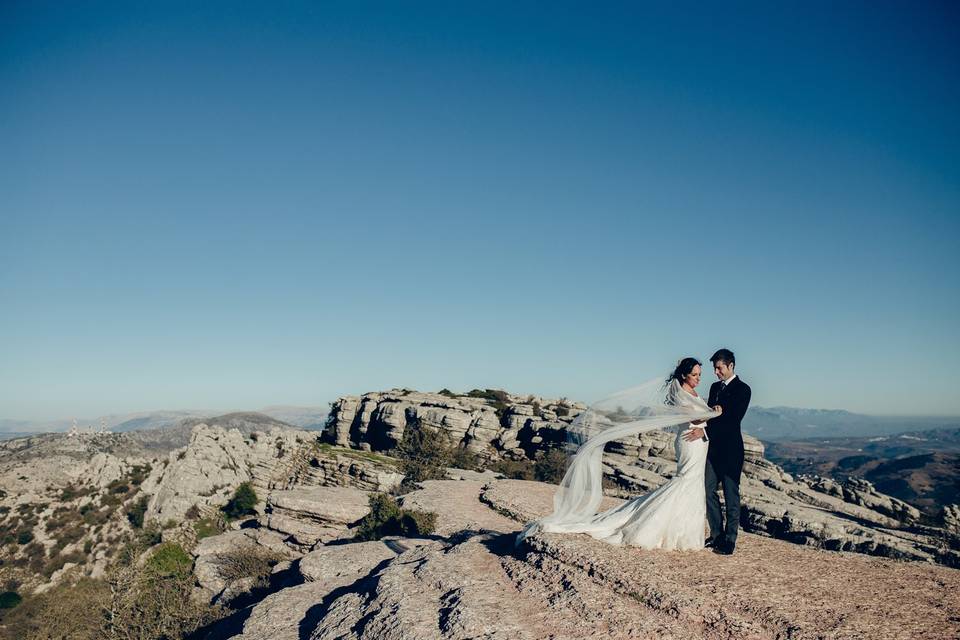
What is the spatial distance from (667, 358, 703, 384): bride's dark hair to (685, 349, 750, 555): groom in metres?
0.33

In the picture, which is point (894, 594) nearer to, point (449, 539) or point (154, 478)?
point (449, 539)

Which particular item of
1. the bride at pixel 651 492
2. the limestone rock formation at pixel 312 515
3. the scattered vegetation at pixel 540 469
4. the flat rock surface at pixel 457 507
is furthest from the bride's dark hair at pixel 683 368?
the scattered vegetation at pixel 540 469

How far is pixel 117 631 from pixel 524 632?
1567 centimetres

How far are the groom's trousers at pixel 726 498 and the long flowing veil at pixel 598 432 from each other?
1.19m

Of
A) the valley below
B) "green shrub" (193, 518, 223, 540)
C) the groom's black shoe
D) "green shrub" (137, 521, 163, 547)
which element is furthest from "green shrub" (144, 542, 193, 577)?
the groom's black shoe

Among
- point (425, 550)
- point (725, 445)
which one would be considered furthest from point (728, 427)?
point (425, 550)

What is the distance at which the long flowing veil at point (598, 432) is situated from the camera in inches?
362

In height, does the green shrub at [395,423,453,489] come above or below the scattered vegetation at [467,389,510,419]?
below

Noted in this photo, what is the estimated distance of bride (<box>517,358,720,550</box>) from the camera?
338 inches

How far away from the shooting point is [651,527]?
337 inches

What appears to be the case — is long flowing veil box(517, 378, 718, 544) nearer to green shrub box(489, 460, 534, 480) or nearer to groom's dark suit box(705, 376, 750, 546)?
groom's dark suit box(705, 376, 750, 546)

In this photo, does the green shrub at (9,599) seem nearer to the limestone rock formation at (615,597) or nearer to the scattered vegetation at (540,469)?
the scattered vegetation at (540,469)

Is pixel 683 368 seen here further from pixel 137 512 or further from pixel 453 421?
Answer: pixel 137 512

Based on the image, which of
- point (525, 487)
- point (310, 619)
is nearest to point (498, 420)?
point (525, 487)
